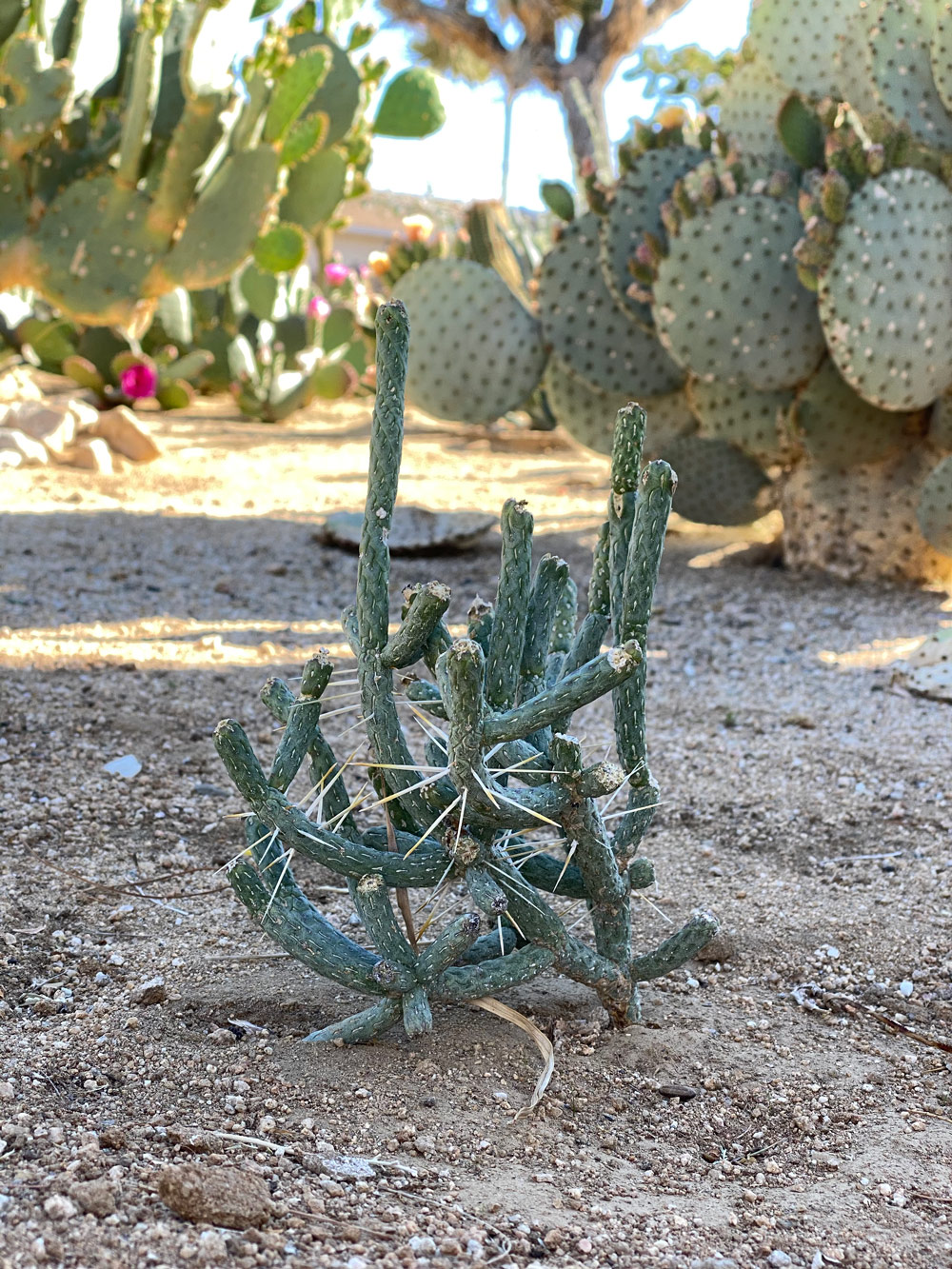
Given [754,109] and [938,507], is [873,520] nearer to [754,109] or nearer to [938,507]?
[938,507]

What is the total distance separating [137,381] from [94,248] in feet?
8.36

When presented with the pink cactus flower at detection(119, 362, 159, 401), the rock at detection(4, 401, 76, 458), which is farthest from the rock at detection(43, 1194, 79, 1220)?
the pink cactus flower at detection(119, 362, 159, 401)

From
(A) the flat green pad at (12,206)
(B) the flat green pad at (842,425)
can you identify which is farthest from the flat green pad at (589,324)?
(A) the flat green pad at (12,206)

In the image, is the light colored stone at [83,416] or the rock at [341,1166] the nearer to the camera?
the rock at [341,1166]

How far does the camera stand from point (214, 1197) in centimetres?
130

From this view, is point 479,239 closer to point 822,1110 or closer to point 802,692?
point 802,692

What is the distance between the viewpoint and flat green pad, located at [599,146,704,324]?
196 inches

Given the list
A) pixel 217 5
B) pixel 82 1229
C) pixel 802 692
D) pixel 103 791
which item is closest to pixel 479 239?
pixel 217 5

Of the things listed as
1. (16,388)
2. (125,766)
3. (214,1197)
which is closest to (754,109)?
(125,766)

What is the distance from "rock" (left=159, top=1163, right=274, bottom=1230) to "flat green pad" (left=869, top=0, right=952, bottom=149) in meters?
4.48

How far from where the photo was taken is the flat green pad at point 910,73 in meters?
4.65

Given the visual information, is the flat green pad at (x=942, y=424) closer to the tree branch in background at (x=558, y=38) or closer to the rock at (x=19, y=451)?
the rock at (x=19, y=451)

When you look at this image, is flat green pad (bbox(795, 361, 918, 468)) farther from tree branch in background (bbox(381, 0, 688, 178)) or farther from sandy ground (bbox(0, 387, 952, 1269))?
tree branch in background (bbox(381, 0, 688, 178))

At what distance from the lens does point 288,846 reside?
67.4 inches
